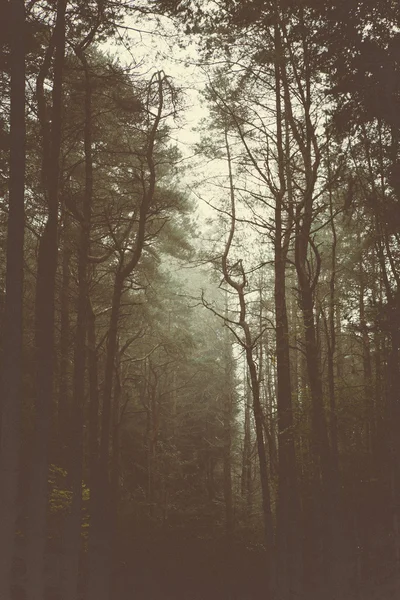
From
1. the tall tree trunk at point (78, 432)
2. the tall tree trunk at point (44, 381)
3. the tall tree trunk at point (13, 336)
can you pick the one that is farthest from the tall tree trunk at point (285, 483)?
the tall tree trunk at point (13, 336)

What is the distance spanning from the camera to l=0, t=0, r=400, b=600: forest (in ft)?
26.2

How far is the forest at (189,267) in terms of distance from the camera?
26.2 feet

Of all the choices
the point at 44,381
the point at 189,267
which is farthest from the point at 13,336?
the point at 189,267

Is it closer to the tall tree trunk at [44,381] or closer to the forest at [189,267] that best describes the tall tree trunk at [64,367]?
the forest at [189,267]

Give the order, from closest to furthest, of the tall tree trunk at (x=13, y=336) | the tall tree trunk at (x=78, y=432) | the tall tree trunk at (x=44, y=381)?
the tall tree trunk at (x=13, y=336), the tall tree trunk at (x=44, y=381), the tall tree trunk at (x=78, y=432)

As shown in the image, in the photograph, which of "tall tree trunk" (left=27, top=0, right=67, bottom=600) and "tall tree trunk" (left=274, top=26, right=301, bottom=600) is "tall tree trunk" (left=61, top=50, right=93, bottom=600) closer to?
"tall tree trunk" (left=27, top=0, right=67, bottom=600)

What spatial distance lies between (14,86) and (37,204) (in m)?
5.29

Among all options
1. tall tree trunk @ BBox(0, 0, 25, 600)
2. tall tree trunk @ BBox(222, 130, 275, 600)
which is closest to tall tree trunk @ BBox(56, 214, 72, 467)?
tall tree trunk @ BBox(222, 130, 275, 600)

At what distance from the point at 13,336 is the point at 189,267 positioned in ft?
23.3

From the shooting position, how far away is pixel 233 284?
1496cm

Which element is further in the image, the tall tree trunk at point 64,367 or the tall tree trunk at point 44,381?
the tall tree trunk at point 64,367

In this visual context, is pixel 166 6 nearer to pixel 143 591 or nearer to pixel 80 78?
pixel 80 78

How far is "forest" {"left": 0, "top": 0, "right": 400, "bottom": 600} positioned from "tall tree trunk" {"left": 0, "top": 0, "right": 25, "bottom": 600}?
25 millimetres

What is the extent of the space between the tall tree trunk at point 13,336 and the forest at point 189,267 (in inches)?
1.0
